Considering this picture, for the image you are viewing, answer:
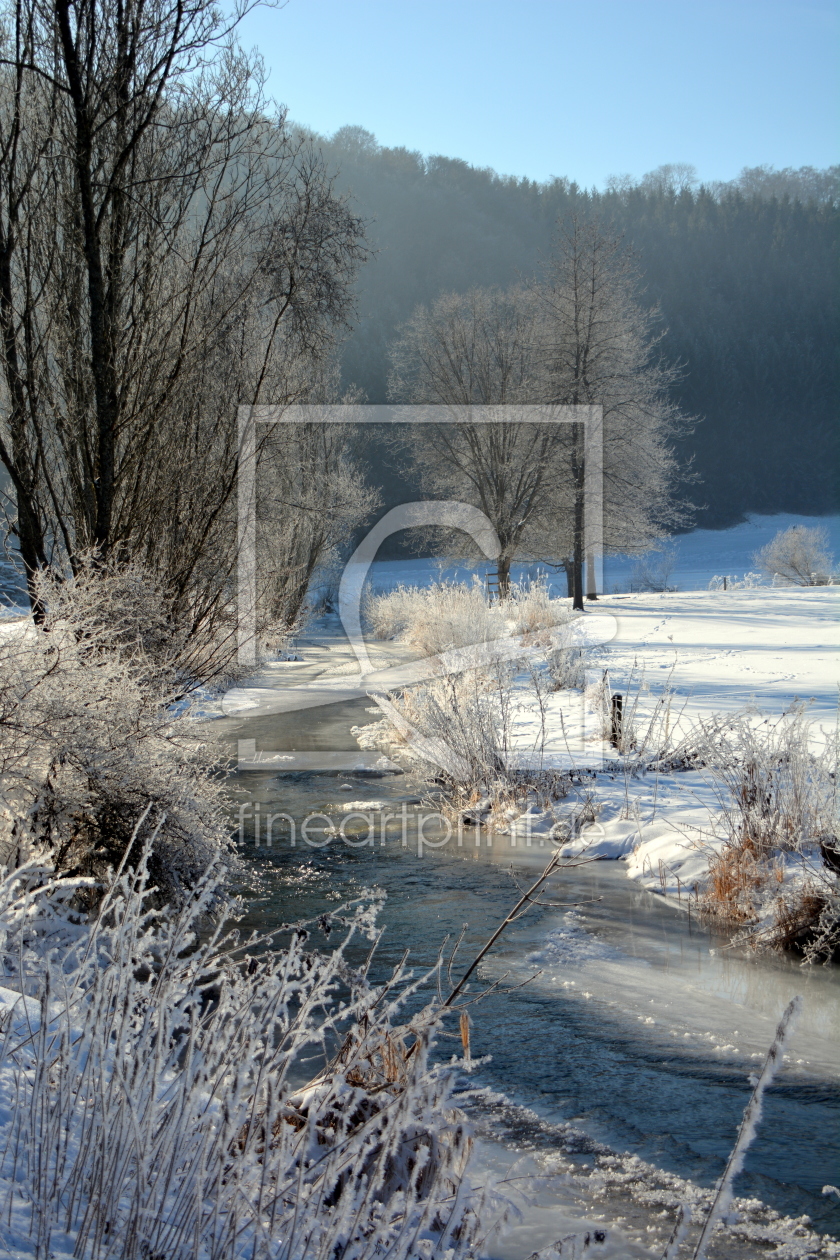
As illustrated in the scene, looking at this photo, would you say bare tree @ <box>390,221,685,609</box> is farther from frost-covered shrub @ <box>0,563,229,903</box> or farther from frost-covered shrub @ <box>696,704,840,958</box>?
frost-covered shrub @ <box>0,563,229,903</box>

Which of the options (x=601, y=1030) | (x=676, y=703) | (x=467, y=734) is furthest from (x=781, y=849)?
(x=676, y=703)

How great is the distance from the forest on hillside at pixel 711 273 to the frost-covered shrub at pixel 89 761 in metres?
67.6

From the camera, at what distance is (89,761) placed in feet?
16.4

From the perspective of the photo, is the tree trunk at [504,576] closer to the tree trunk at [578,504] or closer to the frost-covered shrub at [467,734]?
the tree trunk at [578,504]

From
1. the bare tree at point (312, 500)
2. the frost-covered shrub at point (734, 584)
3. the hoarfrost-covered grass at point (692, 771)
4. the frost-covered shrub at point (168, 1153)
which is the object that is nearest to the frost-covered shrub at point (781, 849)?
the hoarfrost-covered grass at point (692, 771)

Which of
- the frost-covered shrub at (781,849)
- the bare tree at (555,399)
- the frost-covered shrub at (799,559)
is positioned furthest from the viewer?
the frost-covered shrub at (799,559)

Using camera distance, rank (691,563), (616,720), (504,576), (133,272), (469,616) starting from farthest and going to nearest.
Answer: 1. (691,563)
2. (504,576)
3. (469,616)
4. (616,720)
5. (133,272)

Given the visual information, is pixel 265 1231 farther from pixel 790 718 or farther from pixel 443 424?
pixel 443 424

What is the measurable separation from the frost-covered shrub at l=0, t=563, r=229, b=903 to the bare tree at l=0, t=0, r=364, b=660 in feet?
5.93

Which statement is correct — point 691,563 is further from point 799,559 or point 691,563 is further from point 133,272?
point 133,272

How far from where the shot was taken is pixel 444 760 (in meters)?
9.30

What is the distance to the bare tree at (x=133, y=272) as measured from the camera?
22.0ft

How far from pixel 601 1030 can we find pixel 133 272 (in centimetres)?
632

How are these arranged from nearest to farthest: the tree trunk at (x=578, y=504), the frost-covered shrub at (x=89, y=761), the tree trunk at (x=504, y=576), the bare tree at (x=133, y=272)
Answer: the frost-covered shrub at (x=89, y=761) → the bare tree at (x=133, y=272) → the tree trunk at (x=504, y=576) → the tree trunk at (x=578, y=504)
